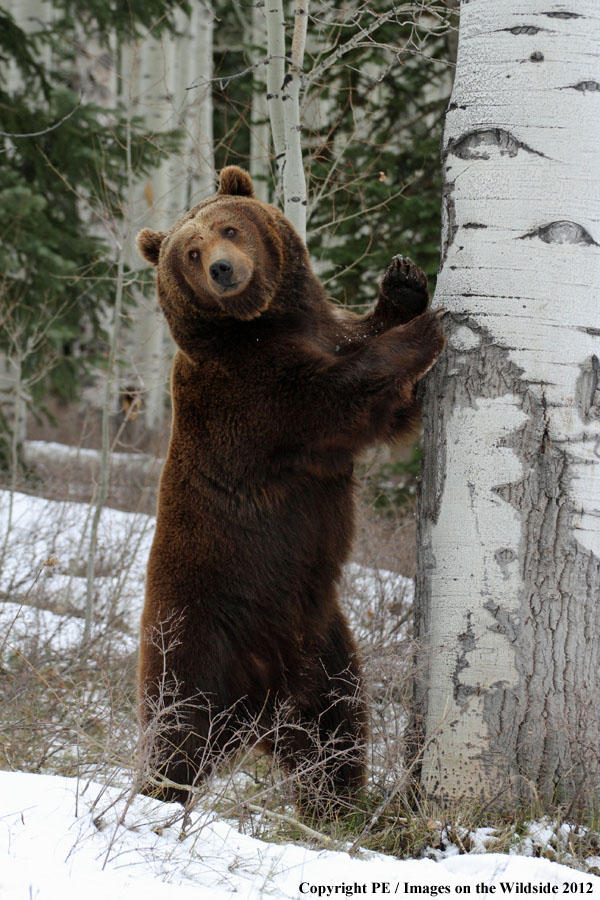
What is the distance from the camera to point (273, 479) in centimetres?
355

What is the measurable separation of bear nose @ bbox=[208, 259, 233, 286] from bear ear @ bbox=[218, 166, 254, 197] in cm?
68

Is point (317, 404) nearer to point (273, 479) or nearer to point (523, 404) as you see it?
point (273, 479)

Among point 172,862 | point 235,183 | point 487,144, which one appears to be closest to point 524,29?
point 487,144

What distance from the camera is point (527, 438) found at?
2.97 m

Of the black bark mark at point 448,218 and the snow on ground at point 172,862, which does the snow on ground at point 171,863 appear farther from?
the black bark mark at point 448,218

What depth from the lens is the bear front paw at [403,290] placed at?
356cm

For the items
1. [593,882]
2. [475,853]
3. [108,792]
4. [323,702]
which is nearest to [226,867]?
[108,792]

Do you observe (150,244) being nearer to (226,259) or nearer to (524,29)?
(226,259)

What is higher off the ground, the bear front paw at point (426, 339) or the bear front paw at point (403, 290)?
the bear front paw at point (403, 290)

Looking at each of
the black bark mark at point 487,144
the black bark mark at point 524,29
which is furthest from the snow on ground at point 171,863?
the black bark mark at point 524,29

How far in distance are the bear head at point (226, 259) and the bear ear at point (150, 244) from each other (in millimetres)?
77

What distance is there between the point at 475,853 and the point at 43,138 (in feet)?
33.1

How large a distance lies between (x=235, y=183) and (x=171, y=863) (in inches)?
112

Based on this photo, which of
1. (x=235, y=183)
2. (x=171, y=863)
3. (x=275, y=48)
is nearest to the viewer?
(x=171, y=863)
